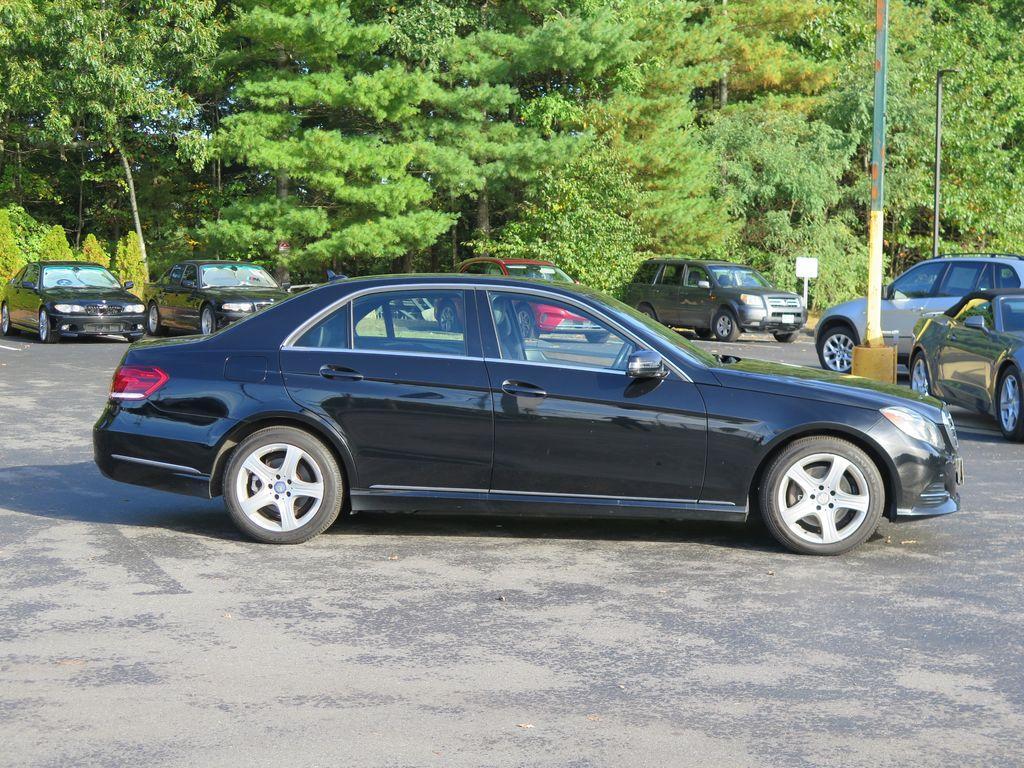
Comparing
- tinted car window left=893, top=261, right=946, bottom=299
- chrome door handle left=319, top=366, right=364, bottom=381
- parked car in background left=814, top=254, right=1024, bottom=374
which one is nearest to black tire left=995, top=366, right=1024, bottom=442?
parked car in background left=814, top=254, right=1024, bottom=374

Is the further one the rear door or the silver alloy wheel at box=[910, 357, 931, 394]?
the silver alloy wheel at box=[910, 357, 931, 394]

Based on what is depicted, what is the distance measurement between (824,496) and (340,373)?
9.40 ft

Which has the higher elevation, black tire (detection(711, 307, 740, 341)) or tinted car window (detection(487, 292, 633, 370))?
A: black tire (detection(711, 307, 740, 341))

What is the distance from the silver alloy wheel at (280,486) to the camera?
7934 millimetres

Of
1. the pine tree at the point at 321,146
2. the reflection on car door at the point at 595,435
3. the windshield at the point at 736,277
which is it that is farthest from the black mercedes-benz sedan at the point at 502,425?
the pine tree at the point at 321,146

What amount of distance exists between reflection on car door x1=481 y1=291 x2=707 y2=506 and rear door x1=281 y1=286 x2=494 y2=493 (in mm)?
161

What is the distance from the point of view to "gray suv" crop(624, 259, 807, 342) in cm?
2873

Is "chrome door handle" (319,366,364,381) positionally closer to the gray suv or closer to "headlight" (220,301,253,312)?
"headlight" (220,301,253,312)

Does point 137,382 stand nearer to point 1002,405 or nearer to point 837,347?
point 1002,405

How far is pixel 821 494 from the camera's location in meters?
7.74

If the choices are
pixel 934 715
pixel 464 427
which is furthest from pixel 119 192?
pixel 934 715

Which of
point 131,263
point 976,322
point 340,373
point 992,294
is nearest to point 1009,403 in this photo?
point 976,322

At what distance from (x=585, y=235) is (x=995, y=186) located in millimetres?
18099

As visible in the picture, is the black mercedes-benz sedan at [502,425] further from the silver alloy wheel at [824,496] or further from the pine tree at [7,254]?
the pine tree at [7,254]
